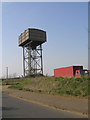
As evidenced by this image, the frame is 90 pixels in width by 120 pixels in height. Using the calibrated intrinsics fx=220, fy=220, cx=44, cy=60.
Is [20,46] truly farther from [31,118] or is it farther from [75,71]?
[31,118]

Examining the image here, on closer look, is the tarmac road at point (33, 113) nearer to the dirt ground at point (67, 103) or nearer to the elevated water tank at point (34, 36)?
the dirt ground at point (67, 103)

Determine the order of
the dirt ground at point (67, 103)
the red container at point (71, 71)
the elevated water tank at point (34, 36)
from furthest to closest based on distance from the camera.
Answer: the elevated water tank at point (34, 36), the red container at point (71, 71), the dirt ground at point (67, 103)

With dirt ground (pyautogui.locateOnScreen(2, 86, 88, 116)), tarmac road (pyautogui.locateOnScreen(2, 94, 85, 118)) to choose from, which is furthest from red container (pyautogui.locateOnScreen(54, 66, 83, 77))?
tarmac road (pyautogui.locateOnScreen(2, 94, 85, 118))

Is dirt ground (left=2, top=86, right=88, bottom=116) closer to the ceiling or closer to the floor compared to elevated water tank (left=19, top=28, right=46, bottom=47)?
closer to the floor

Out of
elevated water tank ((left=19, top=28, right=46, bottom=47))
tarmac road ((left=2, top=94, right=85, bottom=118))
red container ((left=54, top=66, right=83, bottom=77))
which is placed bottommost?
tarmac road ((left=2, top=94, right=85, bottom=118))

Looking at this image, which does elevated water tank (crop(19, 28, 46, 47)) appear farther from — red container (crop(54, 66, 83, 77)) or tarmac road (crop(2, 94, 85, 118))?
tarmac road (crop(2, 94, 85, 118))

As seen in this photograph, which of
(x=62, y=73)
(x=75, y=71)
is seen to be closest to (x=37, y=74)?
(x=62, y=73)

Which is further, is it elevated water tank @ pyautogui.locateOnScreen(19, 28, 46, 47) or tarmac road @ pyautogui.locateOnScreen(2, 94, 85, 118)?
elevated water tank @ pyautogui.locateOnScreen(19, 28, 46, 47)

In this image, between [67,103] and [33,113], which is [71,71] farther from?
[33,113]

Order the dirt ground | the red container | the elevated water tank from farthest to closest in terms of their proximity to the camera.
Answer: the elevated water tank → the red container → the dirt ground

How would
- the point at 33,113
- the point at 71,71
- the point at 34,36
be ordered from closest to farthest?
the point at 33,113 → the point at 71,71 → the point at 34,36

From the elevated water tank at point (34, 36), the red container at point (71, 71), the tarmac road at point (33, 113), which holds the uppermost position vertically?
the elevated water tank at point (34, 36)

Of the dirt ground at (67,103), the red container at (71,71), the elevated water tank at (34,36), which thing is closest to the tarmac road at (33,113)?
the dirt ground at (67,103)

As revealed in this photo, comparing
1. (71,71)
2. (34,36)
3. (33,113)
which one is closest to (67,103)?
(33,113)
